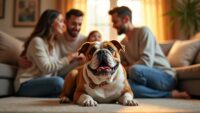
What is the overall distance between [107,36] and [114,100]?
8.22 feet

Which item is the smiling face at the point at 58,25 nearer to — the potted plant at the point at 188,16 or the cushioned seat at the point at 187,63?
the cushioned seat at the point at 187,63

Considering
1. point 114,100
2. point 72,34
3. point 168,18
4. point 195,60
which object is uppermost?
point 168,18

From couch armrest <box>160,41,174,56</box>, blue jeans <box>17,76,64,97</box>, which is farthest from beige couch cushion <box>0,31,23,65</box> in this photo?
couch armrest <box>160,41,174,56</box>

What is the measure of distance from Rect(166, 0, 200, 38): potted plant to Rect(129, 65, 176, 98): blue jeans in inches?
69.2

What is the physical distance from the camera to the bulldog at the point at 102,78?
1609mm

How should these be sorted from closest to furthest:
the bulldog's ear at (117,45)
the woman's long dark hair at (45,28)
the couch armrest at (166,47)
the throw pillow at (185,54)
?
the bulldog's ear at (117,45), the woman's long dark hair at (45,28), the throw pillow at (185,54), the couch armrest at (166,47)

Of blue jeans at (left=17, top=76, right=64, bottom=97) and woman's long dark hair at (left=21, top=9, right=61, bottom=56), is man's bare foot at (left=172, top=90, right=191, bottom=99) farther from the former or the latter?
woman's long dark hair at (left=21, top=9, right=61, bottom=56)

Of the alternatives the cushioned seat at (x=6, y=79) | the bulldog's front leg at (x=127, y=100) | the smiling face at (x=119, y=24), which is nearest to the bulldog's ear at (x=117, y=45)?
the bulldog's front leg at (x=127, y=100)

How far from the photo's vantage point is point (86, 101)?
1.62m

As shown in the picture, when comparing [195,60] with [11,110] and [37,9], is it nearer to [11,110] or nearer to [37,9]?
[11,110]

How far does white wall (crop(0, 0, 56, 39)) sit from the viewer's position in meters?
4.37

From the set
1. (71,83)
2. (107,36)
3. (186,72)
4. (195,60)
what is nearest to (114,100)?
(71,83)

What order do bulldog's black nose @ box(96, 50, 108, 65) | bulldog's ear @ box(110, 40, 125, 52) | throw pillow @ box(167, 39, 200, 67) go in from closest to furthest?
bulldog's black nose @ box(96, 50, 108, 65), bulldog's ear @ box(110, 40, 125, 52), throw pillow @ box(167, 39, 200, 67)

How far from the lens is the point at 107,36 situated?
4.25 m
